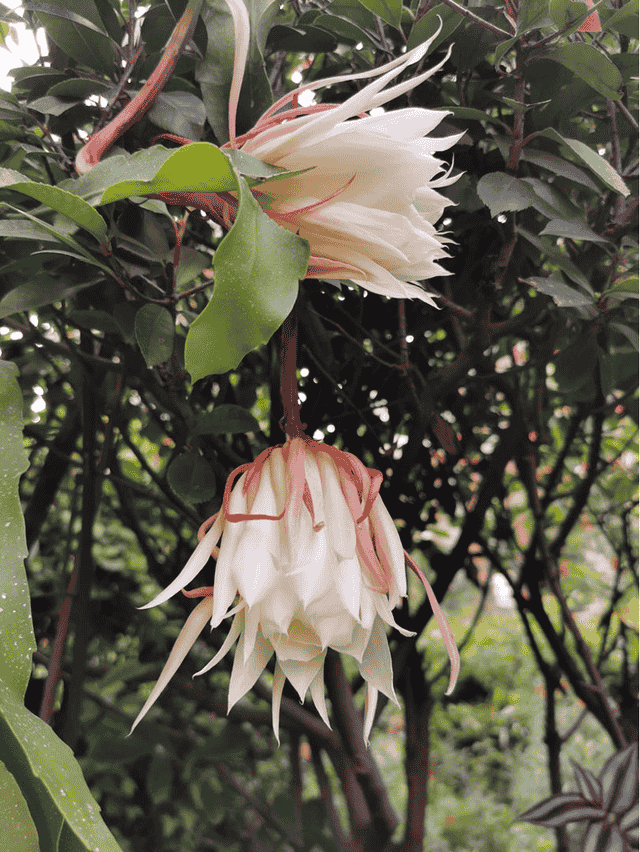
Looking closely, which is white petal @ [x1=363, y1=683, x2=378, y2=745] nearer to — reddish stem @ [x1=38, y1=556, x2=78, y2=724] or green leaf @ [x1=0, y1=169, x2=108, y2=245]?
green leaf @ [x1=0, y1=169, x2=108, y2=245]

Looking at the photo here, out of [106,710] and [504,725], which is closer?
[106,710]

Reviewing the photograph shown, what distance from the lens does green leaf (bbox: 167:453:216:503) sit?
0.39 m

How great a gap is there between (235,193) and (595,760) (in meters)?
1.63

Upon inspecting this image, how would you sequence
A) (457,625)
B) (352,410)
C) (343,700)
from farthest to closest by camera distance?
(457,625) < (343,700) < (352,410)

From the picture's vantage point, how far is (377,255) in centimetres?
26

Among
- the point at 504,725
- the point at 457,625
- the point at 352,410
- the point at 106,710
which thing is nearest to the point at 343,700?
the point at 352,410

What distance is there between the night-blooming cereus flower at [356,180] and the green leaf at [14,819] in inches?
8.5

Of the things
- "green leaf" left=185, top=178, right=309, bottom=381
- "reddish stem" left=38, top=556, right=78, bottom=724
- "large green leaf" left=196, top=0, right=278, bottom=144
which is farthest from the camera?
"reddish stem" left=38, top=556, right=78, bottom=724

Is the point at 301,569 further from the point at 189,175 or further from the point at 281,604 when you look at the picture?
the point at 189,175

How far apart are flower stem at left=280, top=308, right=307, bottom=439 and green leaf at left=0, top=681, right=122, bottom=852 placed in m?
0.15

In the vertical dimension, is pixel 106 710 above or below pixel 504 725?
above

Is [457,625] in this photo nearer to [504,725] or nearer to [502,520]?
[504,725]

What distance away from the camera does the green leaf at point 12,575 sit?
0.24m

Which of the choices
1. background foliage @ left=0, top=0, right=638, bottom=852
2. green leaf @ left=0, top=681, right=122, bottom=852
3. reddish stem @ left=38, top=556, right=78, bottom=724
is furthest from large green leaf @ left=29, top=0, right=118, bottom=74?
reddish stem @ left=38, top=556, right=78, bottom=724
